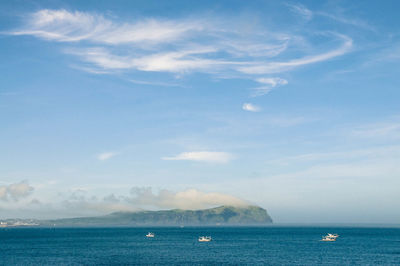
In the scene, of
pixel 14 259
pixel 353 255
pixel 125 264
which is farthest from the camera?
pixel 353 255

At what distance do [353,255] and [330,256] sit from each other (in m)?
10.6

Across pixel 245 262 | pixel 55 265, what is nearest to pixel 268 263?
pixel 245 262

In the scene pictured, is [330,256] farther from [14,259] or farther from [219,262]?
[14,259]

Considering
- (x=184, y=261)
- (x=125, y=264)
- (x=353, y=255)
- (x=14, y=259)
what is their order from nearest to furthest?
1. (x=125, y=264)
2. (x=184, y=261)
3. (x=14, y=259)
4. (x=353, y=255)

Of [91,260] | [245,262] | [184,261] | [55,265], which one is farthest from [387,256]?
[55,265]

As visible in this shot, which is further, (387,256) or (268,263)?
(387,256)

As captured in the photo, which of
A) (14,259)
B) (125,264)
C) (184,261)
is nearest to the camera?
(125,264)

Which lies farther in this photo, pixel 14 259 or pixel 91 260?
pixel 14 259

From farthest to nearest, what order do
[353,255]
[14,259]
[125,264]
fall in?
1. [353,255]
2. [14,259]
3. [125,264]

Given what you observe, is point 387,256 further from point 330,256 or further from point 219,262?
point 219,262

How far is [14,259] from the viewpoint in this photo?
141 meters

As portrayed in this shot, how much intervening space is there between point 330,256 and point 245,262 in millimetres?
39099

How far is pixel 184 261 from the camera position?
12888 centimetres

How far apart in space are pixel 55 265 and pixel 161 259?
33284mm
